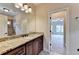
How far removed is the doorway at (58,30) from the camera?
8.08 ft

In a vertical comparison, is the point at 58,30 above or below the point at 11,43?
above

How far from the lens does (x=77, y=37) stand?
8.57ft

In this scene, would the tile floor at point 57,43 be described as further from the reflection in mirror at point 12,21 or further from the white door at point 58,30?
the reflection in mirror at point 12,21

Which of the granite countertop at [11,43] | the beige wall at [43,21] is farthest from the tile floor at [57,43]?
the granite countertop at [11,43]

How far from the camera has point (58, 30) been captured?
97.3 inches

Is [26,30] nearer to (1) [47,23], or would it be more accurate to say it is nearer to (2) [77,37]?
(1) [47,23]

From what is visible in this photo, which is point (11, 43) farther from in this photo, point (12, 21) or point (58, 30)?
point (58, 30)

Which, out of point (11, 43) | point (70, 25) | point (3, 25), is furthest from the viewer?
point (70, 25)

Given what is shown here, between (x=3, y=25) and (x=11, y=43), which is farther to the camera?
(x=3, y=25)

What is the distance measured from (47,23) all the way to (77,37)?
2.17ft

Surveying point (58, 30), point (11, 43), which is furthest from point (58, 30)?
point (11, 43)

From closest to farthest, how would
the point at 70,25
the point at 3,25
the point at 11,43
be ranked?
the point at 11,43, the point at 3,25, the point at 70,25
